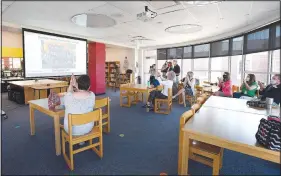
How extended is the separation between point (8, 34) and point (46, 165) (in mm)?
8386

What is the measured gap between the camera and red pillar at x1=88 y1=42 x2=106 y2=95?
6.85 metres

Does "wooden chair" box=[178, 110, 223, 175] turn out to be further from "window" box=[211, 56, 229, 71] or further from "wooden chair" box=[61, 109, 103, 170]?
"window" box=[211, 56, 229, 71]

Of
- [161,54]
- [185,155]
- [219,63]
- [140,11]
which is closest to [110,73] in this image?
[161,54]

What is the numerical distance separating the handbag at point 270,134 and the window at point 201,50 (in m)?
5.95

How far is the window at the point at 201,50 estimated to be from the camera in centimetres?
663

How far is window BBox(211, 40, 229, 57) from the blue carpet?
3.89m

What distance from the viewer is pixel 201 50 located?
6.88 meters

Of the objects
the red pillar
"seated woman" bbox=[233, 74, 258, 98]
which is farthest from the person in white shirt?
the red pillar

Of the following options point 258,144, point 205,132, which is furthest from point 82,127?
point 258,144

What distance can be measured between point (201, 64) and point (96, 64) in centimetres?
476

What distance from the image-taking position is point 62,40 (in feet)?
10.7

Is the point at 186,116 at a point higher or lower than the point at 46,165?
higher

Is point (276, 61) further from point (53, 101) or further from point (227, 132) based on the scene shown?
point (53, 101)

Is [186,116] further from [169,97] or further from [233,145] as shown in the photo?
[169,97]
